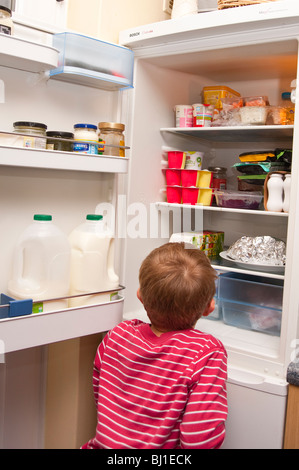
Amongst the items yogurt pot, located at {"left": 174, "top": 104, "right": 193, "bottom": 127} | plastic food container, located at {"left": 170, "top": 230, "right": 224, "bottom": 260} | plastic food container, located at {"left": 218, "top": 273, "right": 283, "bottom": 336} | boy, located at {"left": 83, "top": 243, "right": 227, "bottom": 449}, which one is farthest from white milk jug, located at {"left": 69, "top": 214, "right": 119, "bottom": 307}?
yogurt pot, located at {"left": 174, "top": 104, "right": 193, "bottom": 127}

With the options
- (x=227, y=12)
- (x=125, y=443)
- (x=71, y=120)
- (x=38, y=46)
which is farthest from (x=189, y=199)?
(x=125, y=443)

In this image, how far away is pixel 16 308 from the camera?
1.29 m

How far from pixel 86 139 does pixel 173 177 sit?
577mm

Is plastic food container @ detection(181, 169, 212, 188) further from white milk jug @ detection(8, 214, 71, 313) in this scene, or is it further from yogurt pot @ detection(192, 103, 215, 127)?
white milk jug @ detection(8, 214, 71, 313)

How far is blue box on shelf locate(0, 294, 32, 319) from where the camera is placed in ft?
4.19

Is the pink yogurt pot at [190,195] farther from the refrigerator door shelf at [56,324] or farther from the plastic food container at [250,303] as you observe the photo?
the refrigerator door shelf at [56,324]

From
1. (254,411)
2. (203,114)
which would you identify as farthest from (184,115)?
(254,411)

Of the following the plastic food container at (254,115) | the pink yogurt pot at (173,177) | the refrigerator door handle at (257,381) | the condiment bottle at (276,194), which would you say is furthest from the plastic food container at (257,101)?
the refrigerator door handle at (257,381)

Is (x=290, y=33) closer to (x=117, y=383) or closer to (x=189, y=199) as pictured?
(x=189, y=199)

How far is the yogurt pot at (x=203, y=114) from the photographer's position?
1.87 meters

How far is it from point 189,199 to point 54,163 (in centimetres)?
71

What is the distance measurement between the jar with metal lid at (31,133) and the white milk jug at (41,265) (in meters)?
0.21

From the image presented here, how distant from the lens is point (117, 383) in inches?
46.1

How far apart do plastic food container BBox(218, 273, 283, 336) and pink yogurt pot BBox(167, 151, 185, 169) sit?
0.48 m
